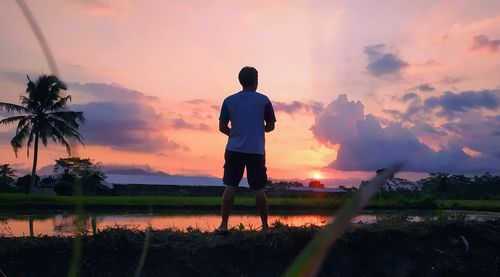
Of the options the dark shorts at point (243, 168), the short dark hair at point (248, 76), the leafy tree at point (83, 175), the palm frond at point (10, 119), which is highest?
the palm frond at point (10, 119)

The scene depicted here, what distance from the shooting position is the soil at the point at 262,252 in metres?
3.51

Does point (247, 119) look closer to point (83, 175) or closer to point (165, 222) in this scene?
point (83, 175)

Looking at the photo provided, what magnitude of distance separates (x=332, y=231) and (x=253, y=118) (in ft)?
14.2

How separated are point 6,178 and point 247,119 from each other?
43.7 meters

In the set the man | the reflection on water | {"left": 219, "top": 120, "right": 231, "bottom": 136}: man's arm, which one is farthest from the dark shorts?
the reflection on water

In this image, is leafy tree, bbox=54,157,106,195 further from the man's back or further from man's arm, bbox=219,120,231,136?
man's arm, bbox=219,120,231,136

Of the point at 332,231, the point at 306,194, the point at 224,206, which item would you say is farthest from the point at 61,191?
the point at 332,231

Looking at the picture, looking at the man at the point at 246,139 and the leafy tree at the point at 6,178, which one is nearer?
the man at the point at 246,139

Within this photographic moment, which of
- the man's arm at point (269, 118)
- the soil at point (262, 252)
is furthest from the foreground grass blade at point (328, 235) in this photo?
the man's arm at point (269, 118)

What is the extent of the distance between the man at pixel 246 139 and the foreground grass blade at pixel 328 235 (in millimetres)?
4254

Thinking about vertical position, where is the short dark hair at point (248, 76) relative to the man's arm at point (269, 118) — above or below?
above

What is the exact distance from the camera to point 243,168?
15.3 ft

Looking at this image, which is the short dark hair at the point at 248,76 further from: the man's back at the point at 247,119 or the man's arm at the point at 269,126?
the man's arm at the point at 269,126

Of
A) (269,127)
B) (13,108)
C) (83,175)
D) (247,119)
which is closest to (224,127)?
(247,119)
